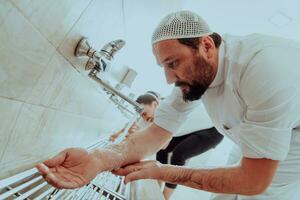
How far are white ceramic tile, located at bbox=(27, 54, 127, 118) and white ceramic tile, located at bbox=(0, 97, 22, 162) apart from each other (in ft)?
0.14

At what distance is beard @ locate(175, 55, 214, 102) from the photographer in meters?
0.76

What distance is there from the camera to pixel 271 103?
61 cm

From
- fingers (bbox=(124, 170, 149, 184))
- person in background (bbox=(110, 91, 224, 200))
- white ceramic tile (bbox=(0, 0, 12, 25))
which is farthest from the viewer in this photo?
person in background (bbox=(110, 91, 224, 200))

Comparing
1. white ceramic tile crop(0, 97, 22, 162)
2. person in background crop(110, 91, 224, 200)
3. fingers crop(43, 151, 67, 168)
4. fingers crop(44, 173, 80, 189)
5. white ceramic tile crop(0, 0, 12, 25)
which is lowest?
person in background crop(110, 91, 224, 200)

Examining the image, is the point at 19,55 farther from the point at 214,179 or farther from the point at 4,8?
the point at 214,179

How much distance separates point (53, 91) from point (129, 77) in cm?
75

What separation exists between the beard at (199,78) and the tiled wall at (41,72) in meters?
0.31

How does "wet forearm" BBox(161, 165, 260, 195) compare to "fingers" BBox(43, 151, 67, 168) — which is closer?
"fingers" BBox(43, 151, 67, 168)

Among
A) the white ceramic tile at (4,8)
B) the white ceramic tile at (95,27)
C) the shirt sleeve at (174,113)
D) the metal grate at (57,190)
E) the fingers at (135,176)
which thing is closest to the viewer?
the white ceramic tile at (4,8)

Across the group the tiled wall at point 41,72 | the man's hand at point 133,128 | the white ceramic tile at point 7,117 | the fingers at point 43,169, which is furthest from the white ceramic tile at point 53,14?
the man's hand at point 133,128

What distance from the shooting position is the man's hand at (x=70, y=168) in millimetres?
459

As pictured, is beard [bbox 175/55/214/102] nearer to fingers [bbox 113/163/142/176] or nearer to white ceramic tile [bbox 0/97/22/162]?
fingers [bbox 113/163/142/176]

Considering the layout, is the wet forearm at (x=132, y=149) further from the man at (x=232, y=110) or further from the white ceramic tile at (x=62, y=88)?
the white ceramic tile at (x=62, y=88)

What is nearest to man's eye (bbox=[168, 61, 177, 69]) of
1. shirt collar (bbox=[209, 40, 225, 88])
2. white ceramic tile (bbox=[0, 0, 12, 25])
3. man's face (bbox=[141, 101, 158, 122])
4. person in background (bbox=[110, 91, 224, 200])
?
shirt collar (bbox=[209, 40, 225, 88])
